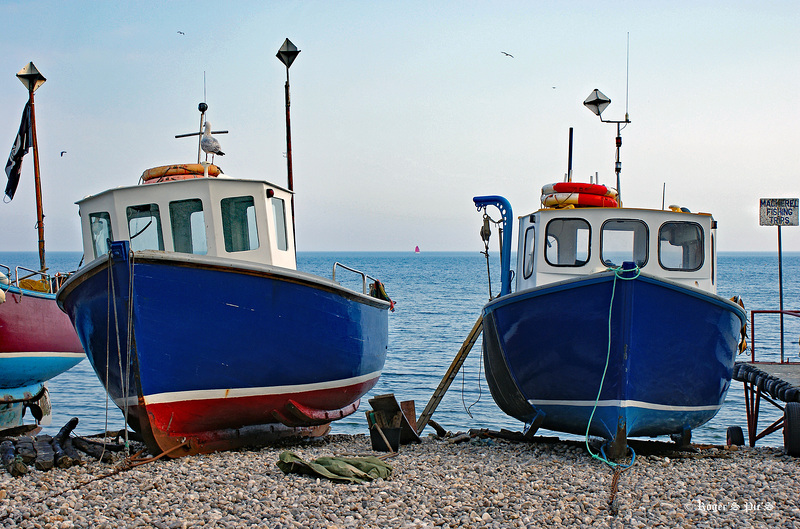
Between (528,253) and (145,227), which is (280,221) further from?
(528,253)

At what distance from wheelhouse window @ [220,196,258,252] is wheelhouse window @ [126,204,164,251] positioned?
0.81 meters

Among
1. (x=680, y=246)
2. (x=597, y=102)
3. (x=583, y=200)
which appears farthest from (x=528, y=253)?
(x=597, y=102)

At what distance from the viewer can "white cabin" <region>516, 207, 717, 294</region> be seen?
9047mm

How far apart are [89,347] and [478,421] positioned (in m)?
8.31

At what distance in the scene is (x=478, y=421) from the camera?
14.7 metres

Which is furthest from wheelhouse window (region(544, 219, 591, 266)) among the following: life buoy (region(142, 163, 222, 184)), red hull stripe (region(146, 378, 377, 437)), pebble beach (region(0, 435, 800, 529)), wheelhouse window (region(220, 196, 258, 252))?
life buoy (region(142, 163, 222, 184))

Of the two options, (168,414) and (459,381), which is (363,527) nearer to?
(168,414)

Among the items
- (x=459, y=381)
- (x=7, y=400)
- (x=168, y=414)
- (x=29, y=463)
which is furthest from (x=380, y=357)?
(x=459, y=381)

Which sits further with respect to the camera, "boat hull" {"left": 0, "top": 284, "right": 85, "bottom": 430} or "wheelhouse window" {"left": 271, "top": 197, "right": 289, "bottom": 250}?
"boat hull" {"left": 0, "top": 284, "right": 85, "bottom": 430}

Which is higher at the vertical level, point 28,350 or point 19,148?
point 19,148

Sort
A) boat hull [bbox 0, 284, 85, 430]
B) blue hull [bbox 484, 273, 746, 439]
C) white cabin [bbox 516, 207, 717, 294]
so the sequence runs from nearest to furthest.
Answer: blue hull [bbox 484, 273, 746, 439] < white cabin [bbox 516, 207, 717, 294] < boat hull [bbox 0, 284, 85, 430]

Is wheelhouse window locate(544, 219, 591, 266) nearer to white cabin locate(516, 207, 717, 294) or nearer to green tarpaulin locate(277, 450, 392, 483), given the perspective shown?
white cabin locate(516, 207, 717, 294)

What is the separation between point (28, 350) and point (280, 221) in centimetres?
677

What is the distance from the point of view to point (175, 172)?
377 inches
